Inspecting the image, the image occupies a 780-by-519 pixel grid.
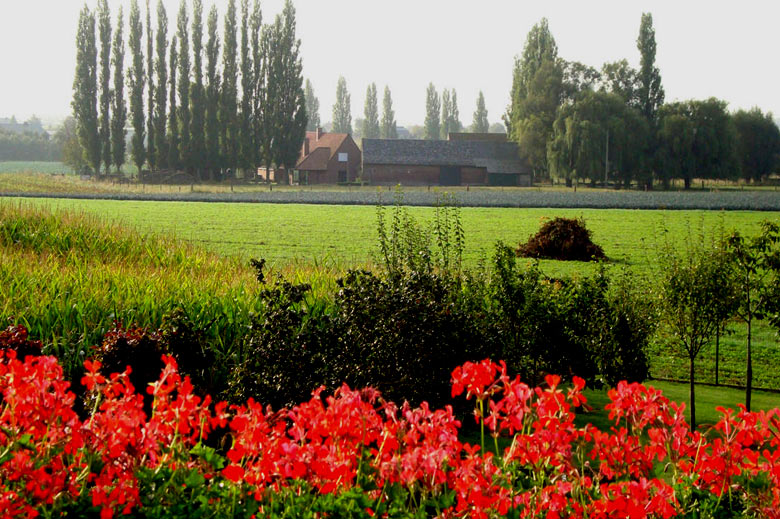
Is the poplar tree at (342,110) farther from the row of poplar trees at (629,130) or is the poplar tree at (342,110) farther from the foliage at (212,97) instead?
the foliage at (212,97)

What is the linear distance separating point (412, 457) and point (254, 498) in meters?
0.57

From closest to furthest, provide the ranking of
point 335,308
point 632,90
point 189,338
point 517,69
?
point 189,338 → point 335,308 → point 632,90 → point 517,69

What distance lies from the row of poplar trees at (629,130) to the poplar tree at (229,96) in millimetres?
23189

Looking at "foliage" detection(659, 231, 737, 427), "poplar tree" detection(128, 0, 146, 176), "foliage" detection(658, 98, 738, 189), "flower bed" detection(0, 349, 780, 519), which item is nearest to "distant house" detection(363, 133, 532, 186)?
"foliage" detection(658, 98, 738, 189)

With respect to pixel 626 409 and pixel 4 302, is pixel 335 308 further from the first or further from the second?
pixel 626 409

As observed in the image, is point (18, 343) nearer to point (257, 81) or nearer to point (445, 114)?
point (257, 81)

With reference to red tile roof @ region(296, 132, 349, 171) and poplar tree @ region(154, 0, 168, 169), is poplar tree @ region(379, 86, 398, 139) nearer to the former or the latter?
red tile roof @ region(296, 132, 349, 171)

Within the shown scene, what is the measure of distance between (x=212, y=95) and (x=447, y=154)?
81.2 ft

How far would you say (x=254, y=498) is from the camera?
2.75 meters

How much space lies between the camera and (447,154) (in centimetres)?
7800

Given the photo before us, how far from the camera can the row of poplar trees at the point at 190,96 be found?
6069cm

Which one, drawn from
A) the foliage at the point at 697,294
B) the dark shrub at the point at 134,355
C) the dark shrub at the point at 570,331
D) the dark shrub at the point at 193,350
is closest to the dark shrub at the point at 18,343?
the dark shrub at the point at 134,355

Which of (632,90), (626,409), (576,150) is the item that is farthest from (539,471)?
(632,90)

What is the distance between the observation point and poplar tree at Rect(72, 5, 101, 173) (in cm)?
6156
